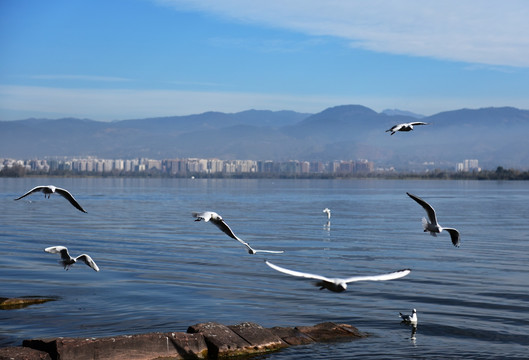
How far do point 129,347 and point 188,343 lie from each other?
126 cm

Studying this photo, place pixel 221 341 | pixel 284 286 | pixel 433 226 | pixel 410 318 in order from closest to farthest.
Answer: pixel 433 226
pixel 221 341
pixel 410 318
pixel 284 286

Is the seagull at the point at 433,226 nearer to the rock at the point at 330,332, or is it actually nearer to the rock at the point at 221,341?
the rock at the point at 330,332

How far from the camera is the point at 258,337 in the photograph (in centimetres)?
1623

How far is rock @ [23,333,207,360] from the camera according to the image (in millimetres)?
13984

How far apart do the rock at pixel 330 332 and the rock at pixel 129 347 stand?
291 cm

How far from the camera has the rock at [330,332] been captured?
17.5m

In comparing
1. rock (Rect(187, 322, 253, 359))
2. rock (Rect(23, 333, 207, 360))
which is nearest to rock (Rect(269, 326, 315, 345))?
rock (Rect(187, 322, 253, 359))

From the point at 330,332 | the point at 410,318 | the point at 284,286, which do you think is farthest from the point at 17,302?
the point at 410,318

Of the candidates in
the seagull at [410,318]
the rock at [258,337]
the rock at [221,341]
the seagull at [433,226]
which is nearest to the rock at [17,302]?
the rock at [221,341]

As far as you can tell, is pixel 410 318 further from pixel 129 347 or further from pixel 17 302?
pixel 17 302

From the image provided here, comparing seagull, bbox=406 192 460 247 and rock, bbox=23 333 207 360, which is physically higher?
seagull, bbox=406 192 460 247

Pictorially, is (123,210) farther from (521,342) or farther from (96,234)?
(521,342)

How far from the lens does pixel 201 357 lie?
15.4 m

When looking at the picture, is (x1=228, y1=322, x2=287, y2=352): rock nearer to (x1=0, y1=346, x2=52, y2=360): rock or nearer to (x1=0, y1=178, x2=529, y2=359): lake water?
(x1=0, y1=178, x2=529, y2=359): lake water
